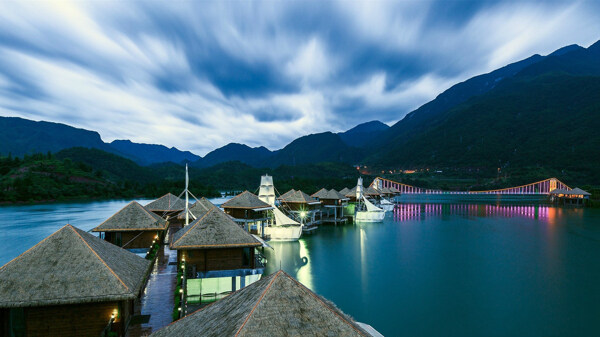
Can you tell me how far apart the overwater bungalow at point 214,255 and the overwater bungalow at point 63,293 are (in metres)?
4.73

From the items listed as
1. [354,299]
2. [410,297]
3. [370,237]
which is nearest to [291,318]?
[354,299]

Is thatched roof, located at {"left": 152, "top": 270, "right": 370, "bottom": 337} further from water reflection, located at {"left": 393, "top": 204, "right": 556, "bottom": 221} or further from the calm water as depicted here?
water reflection, located at {"left": 393, "top": 204, "right": 556, "bottom": 221}

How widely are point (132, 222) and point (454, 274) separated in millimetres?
23121

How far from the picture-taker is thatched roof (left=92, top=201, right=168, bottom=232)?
1919 cm

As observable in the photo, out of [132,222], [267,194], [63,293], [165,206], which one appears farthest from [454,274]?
[165,206]

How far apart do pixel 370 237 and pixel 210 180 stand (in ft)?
352

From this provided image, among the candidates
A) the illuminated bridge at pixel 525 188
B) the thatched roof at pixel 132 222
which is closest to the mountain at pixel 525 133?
the illuminated bridge at pixel 525 188

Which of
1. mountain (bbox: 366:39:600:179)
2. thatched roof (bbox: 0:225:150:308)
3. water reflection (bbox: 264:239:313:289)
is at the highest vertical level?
mountain (bbox: 366:39:600:179)

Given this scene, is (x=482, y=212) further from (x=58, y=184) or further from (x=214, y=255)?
(x=58, y=184)

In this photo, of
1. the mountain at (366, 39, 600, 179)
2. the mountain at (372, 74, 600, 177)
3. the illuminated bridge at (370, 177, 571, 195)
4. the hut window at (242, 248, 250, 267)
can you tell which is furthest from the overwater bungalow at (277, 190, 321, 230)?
the mountain at (372, 74, 600, 177)

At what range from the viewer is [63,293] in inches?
366

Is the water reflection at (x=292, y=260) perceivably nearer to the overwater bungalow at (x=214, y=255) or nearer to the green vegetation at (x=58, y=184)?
the overwater bungalow at (x=214, y=255)

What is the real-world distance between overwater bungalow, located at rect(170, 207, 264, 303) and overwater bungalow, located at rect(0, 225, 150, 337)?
4.73m

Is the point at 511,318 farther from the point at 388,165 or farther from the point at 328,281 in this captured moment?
the point at 388,165
